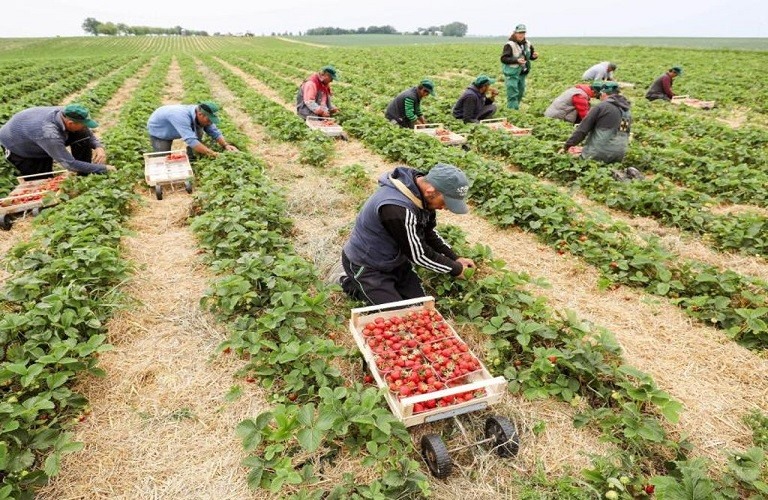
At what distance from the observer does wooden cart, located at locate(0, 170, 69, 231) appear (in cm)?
551

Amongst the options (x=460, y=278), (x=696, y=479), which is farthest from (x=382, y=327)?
(x=696, y=479)

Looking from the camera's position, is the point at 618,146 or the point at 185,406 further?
the point at 618,146

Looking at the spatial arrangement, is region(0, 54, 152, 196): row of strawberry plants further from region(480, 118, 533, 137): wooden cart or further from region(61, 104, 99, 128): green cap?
region(480, 118, 533, 137): wooden cart

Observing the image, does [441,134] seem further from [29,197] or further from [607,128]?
[29,197]

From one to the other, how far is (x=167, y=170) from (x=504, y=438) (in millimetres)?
6318

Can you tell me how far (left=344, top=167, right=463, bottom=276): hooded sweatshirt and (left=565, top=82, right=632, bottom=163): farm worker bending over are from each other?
14.7 ft

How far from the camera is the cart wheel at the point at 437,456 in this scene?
8.39 ft

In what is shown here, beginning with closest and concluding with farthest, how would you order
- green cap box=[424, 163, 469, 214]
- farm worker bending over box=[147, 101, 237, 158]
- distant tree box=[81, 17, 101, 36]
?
green cap box=[424, 163, 469, 214], farm worker bending over box=[147, 101, 237, 158], distant tree box=[81, 17, 101, 36]

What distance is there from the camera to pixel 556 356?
10.4 feet

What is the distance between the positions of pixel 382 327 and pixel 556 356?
→ 1.29 m

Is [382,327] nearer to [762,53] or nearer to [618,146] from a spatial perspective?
[618,146]

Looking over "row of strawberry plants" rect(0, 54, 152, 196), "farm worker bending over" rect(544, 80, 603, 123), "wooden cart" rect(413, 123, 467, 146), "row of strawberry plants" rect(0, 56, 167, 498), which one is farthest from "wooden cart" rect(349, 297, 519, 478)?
"farm worker bending over" rect(544, 80, 603, 123)

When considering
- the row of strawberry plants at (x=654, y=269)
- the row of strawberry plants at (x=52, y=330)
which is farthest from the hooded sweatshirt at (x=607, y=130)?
the row of strawberry plants at (x=52, y=330)

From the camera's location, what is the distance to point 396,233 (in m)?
3.56
